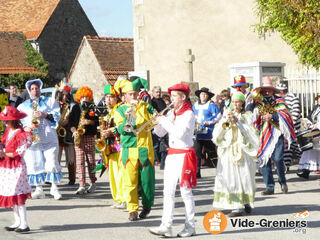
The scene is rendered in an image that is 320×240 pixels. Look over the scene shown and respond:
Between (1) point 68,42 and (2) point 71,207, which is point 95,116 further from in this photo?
(1) point 68,42

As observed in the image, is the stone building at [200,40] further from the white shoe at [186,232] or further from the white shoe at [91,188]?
the white shoe at [186,232]

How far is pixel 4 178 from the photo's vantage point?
801 cm

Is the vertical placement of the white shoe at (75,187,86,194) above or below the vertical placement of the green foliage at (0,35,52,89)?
below

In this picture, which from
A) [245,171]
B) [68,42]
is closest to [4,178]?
[245,171]

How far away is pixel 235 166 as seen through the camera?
8586mm

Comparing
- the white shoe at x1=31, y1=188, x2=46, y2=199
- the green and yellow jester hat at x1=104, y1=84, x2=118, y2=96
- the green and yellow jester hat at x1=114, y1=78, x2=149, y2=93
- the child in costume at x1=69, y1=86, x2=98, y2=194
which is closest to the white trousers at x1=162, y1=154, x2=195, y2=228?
the green and yellow jester hat at x1=114, y1=78, x2=149, y2=93

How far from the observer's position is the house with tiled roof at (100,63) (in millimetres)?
36188

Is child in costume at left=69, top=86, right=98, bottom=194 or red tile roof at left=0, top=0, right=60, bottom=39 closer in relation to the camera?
child in costume at left=69, top=86, right=98, bottom=194

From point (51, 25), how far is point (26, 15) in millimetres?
2492

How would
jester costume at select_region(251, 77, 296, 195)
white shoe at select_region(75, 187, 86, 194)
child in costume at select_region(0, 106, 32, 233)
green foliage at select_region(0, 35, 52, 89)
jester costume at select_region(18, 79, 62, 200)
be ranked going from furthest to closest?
green foliage at select_region(0, 35, 52, 89) < white shoe at select_region(75, 187, 86, 194) < jester costume at select_region(18, 79, 62, 200) < jester costume at select_region(251, 77, 296, 195) < child in costume at select_region(0, 106, 32, 233)

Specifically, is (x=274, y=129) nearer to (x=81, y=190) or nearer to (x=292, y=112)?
(x=292, y=112)

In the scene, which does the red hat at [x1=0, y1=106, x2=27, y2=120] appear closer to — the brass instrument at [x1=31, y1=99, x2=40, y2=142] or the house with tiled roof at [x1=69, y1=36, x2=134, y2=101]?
the brass instrument at [x1=31, y1=99, x2=40, y2=142]

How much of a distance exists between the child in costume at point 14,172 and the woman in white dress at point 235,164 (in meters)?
2.56

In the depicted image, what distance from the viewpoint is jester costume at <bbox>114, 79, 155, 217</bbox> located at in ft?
28.0
